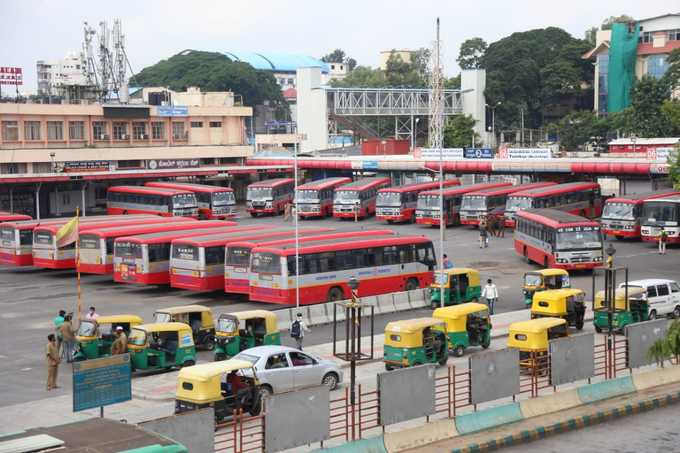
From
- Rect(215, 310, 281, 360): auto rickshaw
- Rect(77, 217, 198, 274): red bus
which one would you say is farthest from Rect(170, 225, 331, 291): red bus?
Rect(215, 310, 281, 360): auto rickshaw

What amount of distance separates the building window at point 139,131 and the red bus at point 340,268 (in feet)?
151

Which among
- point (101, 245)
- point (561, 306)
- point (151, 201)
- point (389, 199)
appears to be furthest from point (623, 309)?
point (151, 201)

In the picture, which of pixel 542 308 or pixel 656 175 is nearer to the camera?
pixel 542 308

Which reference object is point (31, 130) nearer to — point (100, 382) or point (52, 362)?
point (52, 362)

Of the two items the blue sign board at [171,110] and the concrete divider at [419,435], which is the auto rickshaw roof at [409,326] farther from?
the blue sign board at [171,110]

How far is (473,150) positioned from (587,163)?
937 centimetres

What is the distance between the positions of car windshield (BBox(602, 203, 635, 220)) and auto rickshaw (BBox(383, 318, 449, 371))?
29.2 m

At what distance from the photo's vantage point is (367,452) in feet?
61.9

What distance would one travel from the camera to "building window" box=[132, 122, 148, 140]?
80688mm

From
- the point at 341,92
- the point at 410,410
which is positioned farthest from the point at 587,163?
the point at 410,410

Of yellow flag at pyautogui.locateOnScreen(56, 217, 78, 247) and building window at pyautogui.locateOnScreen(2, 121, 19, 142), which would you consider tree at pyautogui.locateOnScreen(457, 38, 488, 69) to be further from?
yellow flag at pyautogui.locateOnScreen(56, 217, 78, 247)

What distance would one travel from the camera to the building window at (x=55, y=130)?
75188 mm

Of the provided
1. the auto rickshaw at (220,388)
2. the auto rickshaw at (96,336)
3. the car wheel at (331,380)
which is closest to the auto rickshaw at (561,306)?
the car wheel at (331,380)

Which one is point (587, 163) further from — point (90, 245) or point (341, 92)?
point (341, 92)
